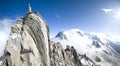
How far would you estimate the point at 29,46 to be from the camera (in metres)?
101

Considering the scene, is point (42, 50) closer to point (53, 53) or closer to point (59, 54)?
point (53, 53)

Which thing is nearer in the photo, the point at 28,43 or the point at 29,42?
the point at 28,43

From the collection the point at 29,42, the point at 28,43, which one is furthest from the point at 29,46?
the point at 29,42

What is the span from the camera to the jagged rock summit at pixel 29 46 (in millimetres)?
93562

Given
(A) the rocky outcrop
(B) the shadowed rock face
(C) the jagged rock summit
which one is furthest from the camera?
(B) the shadowed rock face

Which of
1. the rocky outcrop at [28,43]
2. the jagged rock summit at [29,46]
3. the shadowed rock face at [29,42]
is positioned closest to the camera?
the jagged rock summit at [29,46]

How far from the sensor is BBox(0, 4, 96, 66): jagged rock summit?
307 ft

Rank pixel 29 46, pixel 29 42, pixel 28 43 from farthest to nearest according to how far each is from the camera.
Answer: pixel 29 42 < pixel 28 43 < pixel 29 46

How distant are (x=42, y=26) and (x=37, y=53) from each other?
17159 millimetres

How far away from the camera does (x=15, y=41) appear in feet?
318

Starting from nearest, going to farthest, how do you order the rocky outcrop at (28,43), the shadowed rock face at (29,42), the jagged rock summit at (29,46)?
the jagged rock summit at (29,46) → the rocky outcrop at (28,43) → the shadowed rock face at (29,42)

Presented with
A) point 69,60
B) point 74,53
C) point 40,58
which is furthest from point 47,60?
point 74,53

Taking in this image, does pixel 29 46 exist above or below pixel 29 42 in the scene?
below

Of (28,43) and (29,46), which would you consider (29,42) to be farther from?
(29,46)
